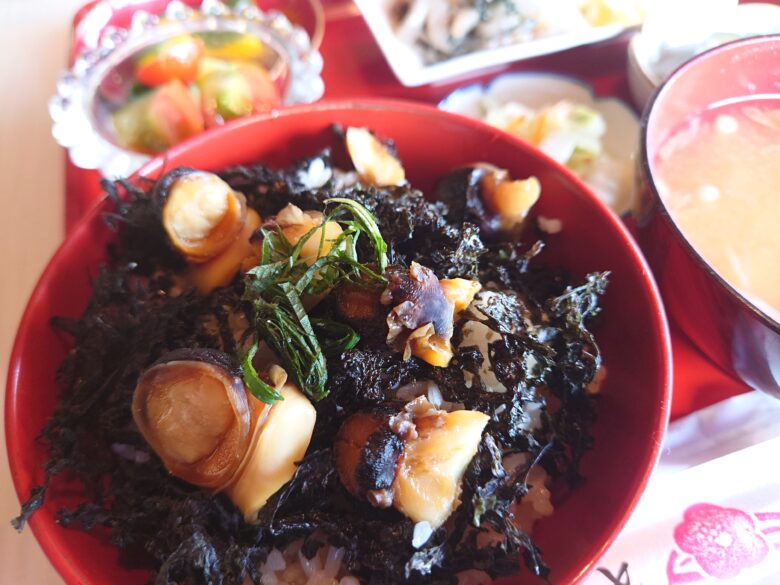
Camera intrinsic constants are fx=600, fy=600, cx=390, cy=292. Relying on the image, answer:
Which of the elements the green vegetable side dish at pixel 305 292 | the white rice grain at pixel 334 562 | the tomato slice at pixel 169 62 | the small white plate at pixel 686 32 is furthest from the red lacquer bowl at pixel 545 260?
the tomato slice at pixel 169 62

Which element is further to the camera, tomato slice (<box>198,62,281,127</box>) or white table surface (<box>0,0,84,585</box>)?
tomato slice (<box>198,62,281,127</box>)

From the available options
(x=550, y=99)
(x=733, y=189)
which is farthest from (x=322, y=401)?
(x=550, y=99)

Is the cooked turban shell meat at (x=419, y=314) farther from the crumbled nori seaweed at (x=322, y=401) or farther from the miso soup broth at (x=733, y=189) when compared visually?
the miso soup broth at (x=733, y=189)

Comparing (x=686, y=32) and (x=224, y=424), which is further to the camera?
(x=686, y=32)

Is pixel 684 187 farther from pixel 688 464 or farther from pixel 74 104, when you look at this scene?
pixel 74 104

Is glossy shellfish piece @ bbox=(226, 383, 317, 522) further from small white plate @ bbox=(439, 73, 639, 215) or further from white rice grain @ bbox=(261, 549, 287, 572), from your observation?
small white plate @ bbox=(439, 73, 639, 215)

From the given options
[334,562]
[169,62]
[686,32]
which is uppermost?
[169,62]

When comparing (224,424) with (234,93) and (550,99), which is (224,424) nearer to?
(234,93)

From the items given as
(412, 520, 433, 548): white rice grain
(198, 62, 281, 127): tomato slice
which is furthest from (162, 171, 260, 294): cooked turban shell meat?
(198, 62, 281, 127): tomato slice
